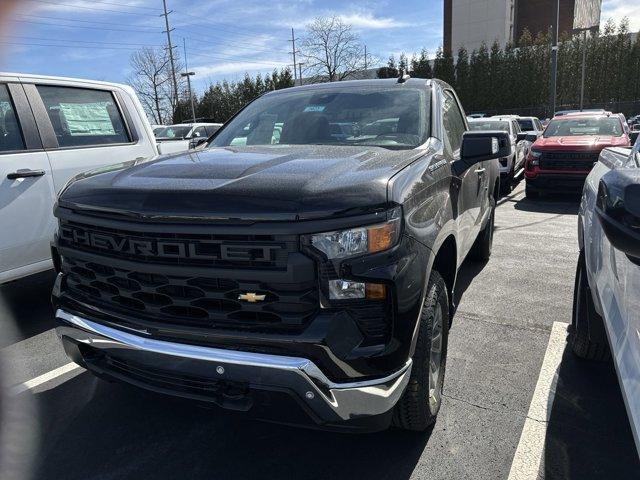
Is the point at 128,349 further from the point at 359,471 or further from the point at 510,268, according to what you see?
the point at 510,268

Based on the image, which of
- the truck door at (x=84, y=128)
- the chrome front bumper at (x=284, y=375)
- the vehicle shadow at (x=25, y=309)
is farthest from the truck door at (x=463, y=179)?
the vehicle shadow at (x=25, y=309)

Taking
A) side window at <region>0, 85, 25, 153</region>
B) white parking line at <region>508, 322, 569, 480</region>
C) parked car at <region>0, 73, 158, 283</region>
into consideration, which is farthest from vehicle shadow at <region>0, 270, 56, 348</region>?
white parking line at <region>508, 322, 569, 480</region>

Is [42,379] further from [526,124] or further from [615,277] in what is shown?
[526,124]

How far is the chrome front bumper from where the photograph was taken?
188 cm

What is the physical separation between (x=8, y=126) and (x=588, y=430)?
4.51 metres

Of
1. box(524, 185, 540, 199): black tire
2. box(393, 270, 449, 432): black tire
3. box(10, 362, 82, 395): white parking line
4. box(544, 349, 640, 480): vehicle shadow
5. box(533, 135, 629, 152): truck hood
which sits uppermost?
box(533, 135, 629, 152): truck hood

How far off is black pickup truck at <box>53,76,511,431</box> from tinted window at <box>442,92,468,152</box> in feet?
2.90

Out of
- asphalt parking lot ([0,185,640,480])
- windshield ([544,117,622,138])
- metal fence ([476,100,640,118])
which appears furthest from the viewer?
metal fence ([476,100,640,118])

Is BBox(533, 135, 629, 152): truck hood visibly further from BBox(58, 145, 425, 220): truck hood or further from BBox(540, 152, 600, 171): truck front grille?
BBox(58, 145, 425, 220): truck hood

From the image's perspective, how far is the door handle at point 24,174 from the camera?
12.6 ft

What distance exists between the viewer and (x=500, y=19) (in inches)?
2355

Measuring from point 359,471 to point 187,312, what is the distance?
109 cm

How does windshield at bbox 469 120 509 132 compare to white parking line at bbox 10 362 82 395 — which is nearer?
white parking line at bbox 10 362 82 395

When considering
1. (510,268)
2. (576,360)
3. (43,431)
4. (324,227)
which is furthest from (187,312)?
(510,268)
